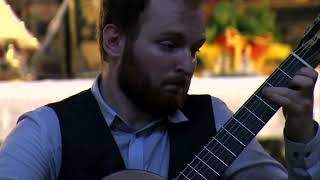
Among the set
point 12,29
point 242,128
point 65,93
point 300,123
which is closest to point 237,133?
point 242,128

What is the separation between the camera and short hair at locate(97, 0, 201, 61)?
51.9 inches

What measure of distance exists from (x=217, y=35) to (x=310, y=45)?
2083 mm

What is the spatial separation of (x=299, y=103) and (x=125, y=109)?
339 millimetres

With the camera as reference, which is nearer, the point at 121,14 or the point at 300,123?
the point at 300,123

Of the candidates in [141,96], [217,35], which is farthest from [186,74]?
[217,35]

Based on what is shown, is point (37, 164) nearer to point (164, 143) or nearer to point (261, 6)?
point (164, 143)

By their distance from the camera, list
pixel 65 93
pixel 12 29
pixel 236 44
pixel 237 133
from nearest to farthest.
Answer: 1. pixel 237 133
2. pixel 65 93
3. pixel 12 29
4. pixel 236 44

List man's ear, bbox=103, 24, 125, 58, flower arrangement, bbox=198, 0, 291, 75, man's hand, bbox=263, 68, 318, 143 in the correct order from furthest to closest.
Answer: flower arrangement, bbox=198, 0, 291, 75
man's ear, bbox=103, 24, 125, 58
man's hand, bbox=263, 68, 318, 143

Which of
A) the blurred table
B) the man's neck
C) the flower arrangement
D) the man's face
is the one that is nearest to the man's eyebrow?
the man's face

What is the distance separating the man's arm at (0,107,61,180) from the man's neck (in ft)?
0.41

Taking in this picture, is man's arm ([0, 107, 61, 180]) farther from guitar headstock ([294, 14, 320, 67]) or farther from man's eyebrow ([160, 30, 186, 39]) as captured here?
guitar headstock ([294, 14, 320, 67])

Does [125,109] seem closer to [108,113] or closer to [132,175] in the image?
[108,113]

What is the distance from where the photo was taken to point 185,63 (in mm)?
1293

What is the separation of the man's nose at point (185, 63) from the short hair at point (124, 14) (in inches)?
3.5
